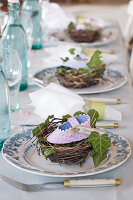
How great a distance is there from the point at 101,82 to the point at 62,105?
1.22 ft

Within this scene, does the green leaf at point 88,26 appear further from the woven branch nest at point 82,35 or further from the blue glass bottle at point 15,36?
the blue glass bottle at point 15,36

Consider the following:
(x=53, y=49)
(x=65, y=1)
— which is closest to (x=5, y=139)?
(x=53, y=49)

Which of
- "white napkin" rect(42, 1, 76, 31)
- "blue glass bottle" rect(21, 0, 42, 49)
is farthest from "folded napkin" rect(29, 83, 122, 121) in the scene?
"white napkin" rect(42, 1, 76, 31)

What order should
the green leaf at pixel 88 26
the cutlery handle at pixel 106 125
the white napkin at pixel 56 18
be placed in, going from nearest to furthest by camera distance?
the cutlery handle at pixel 106 125
the green leaf at pixel 88 26
the white napkin at pixel 56 18

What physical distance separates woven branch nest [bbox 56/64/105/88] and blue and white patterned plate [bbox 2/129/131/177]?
418 millimetres

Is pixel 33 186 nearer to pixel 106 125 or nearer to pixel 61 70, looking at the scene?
pixel 106 125

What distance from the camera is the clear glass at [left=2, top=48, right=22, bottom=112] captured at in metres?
1.11

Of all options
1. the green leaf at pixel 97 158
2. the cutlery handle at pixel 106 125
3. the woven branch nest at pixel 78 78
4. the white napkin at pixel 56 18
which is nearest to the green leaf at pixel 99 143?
the green leaf at pixel 97 158

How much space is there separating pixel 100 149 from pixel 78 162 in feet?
0.18

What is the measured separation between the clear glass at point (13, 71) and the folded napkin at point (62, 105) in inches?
2.3

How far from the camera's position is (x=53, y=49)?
1913mm

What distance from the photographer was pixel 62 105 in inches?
42.3

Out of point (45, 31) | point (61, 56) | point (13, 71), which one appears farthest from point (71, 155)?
point (45, 31)

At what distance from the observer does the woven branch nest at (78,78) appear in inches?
52.0
